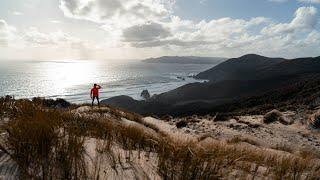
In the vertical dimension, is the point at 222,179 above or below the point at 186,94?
above

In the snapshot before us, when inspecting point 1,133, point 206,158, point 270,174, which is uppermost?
point 1,133

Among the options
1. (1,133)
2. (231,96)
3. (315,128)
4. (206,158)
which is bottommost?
(231,96)

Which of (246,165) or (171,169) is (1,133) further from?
(246,165)

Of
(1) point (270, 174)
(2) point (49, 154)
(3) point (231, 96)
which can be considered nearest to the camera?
(2) point (49, 154)

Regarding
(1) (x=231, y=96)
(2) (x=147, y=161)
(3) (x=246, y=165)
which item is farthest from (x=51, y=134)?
(1) (x=231, y=96)

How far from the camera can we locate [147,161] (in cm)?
395

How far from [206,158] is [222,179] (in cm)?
34

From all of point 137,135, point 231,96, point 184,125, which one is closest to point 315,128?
point 184,125

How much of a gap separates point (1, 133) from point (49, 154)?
112cm

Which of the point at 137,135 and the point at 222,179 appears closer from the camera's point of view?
the point at 222,179

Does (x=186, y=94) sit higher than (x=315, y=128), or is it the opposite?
(x=315, y=128)

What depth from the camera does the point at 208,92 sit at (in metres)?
142

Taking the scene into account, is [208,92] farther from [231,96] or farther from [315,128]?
[315,128]

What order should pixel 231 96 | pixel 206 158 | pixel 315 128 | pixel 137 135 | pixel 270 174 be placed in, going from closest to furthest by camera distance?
pixel 206 158 → pixel 270 174 → pixel 137 135 → pixel 315 128 → pixel 231 96
